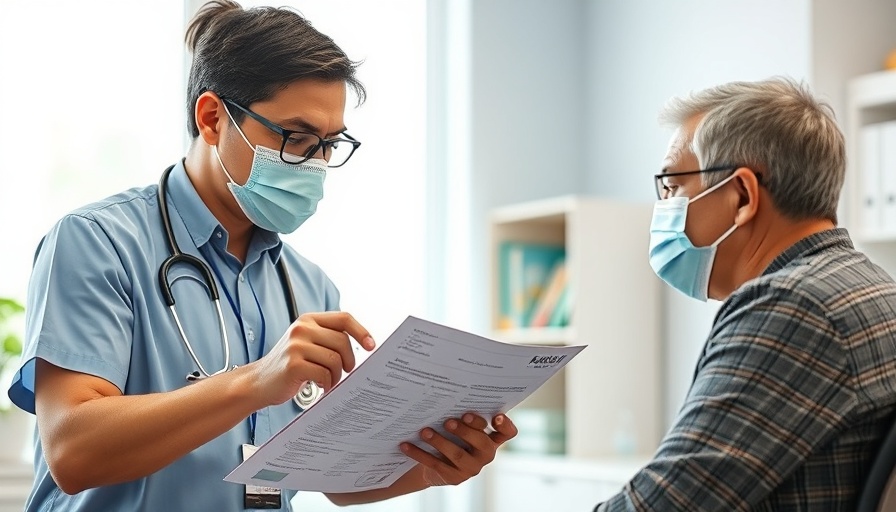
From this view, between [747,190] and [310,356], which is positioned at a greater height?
[747,190]

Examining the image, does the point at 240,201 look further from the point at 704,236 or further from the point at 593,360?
the point at 593,360

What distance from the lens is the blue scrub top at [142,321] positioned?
136cm

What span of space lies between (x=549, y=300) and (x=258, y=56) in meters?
2.02

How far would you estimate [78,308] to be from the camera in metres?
1.36

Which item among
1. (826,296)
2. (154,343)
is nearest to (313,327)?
→ (154,343)

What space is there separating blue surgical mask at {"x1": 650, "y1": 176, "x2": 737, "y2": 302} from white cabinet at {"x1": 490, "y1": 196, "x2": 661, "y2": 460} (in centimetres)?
159

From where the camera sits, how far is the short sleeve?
1.34 m

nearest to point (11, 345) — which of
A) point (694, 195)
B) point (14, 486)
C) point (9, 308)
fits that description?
point (9, 308)

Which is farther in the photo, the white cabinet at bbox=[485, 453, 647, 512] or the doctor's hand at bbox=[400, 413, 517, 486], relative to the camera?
the white cabinet at bbox=[485, 453, 647, 512]

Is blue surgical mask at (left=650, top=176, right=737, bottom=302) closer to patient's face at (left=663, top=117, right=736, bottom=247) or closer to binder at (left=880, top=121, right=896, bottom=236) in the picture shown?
patient's face at (left=663, top=117, right=736, bottom=247)

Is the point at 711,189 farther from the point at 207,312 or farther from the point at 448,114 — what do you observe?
the point at 448,114

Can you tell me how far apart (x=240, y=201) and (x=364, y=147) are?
189 centimetres

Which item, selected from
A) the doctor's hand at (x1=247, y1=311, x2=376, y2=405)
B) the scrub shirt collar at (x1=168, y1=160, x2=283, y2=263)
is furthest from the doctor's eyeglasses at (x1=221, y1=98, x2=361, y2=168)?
the doctor's hand at (x1=247, y1=311, x2=376, y2=405)

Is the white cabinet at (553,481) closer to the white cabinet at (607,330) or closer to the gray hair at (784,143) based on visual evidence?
the white cabinet at (607,330)
